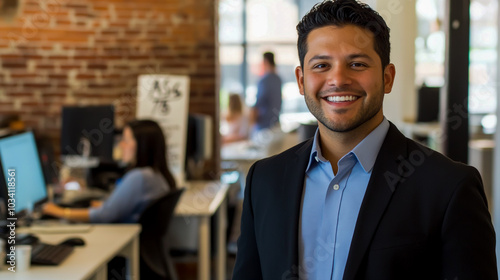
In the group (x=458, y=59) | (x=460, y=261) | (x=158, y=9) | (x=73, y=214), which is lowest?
(x=73, y=214)

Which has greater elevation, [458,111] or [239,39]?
[239,39]

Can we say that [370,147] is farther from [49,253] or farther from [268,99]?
[268,99]

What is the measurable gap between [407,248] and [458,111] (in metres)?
3.17

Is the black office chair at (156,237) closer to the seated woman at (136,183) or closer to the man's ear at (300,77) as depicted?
the seated woman at (136,183)

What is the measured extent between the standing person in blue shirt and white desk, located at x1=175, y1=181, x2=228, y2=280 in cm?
325

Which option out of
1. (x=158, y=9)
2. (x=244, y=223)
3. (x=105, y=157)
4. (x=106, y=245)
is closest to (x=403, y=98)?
(x=158, y=9)

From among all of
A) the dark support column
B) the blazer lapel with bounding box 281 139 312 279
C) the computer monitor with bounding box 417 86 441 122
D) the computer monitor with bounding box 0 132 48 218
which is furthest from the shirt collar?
the computer monitor with bounding box 417 86 441 122

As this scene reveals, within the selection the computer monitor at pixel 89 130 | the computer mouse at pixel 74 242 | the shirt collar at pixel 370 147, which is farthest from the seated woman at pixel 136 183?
the shirt collar at pixel 370 147

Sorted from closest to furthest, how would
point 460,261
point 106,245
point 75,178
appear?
point 460,261
point 106,245
point 75,178

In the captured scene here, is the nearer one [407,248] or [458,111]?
[407,248]

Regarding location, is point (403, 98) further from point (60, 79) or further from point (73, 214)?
point (73, 214)

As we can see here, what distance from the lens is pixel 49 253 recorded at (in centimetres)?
279

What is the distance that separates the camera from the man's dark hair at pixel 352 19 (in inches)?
53.1

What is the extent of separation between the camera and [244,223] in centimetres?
151
